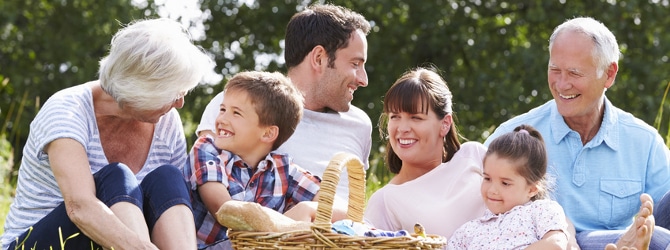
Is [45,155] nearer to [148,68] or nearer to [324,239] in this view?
[148,68]

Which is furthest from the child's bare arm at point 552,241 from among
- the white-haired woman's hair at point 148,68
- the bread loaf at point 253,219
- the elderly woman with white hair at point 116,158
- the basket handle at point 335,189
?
the white-haired woman's hair at point 148,68

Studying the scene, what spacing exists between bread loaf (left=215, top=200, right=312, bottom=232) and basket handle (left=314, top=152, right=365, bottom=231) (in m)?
0.05

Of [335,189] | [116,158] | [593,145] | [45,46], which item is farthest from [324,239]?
[45,46]

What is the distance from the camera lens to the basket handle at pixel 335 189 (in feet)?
9.46

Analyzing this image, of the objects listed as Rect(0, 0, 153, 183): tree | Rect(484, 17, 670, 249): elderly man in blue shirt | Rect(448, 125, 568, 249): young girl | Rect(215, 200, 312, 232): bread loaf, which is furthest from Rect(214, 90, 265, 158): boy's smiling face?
Rect(0, 0, 153, 183): tree

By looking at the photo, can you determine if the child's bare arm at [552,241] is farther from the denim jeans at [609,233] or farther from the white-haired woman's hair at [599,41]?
the white-haired woman's hair at [599,41]

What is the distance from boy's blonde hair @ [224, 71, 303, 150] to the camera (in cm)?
354

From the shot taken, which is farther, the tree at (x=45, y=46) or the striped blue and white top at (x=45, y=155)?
the tree at (x=45, y=46)

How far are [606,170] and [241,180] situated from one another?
1.45m

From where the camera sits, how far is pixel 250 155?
3.59 metres

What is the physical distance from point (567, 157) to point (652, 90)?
20.0 ft

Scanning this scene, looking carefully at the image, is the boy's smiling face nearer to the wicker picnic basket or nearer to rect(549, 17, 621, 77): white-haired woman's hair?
the wicker picnic basket

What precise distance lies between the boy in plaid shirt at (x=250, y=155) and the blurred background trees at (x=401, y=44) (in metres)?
5.90

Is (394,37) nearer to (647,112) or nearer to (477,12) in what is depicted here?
(477,12)
